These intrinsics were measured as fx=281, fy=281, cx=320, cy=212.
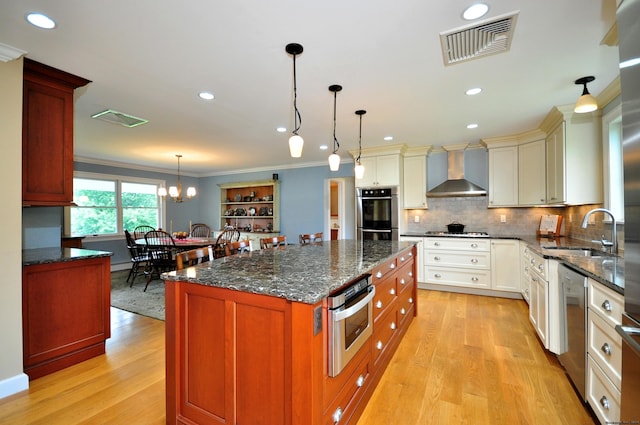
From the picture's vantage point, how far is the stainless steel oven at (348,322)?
1.32m

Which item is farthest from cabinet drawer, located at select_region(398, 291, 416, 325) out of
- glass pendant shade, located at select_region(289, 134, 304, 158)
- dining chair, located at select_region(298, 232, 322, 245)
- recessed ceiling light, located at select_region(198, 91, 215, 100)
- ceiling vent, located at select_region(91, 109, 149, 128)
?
ceiling vent, located at select_region(91, 109, 149, 128)

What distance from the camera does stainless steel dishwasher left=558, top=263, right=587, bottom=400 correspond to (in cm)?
176

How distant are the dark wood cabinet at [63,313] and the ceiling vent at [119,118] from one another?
1.75 meters

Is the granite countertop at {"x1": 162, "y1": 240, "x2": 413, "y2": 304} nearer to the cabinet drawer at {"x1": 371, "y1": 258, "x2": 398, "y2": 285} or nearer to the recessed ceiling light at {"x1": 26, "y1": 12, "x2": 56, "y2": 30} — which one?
the cabinet drawer at {"x1": 371, "y1": 258, "x2": 398, "y2": 285}

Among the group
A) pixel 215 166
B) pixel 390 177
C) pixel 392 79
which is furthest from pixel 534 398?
pixel 215 166

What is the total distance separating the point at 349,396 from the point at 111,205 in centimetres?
672

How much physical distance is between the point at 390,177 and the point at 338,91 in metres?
2.44

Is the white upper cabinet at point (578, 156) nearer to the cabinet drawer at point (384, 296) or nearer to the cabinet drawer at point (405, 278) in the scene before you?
the cabinet drawer at point (405, 278)

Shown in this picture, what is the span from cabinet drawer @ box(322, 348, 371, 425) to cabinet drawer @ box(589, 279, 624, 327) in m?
1.31

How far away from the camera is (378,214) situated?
488 centimetres

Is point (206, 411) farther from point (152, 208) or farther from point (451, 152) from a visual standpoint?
point (152, 208)

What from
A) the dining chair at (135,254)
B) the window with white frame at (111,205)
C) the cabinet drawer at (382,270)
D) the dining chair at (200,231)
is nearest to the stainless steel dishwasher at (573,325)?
the cabinet drawer at (382,270)

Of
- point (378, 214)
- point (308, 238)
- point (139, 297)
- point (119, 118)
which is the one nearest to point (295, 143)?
point (308, 238)

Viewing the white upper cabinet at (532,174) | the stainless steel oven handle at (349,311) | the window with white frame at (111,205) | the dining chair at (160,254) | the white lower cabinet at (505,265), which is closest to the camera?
the stainless steel oven handle at (349,311)
